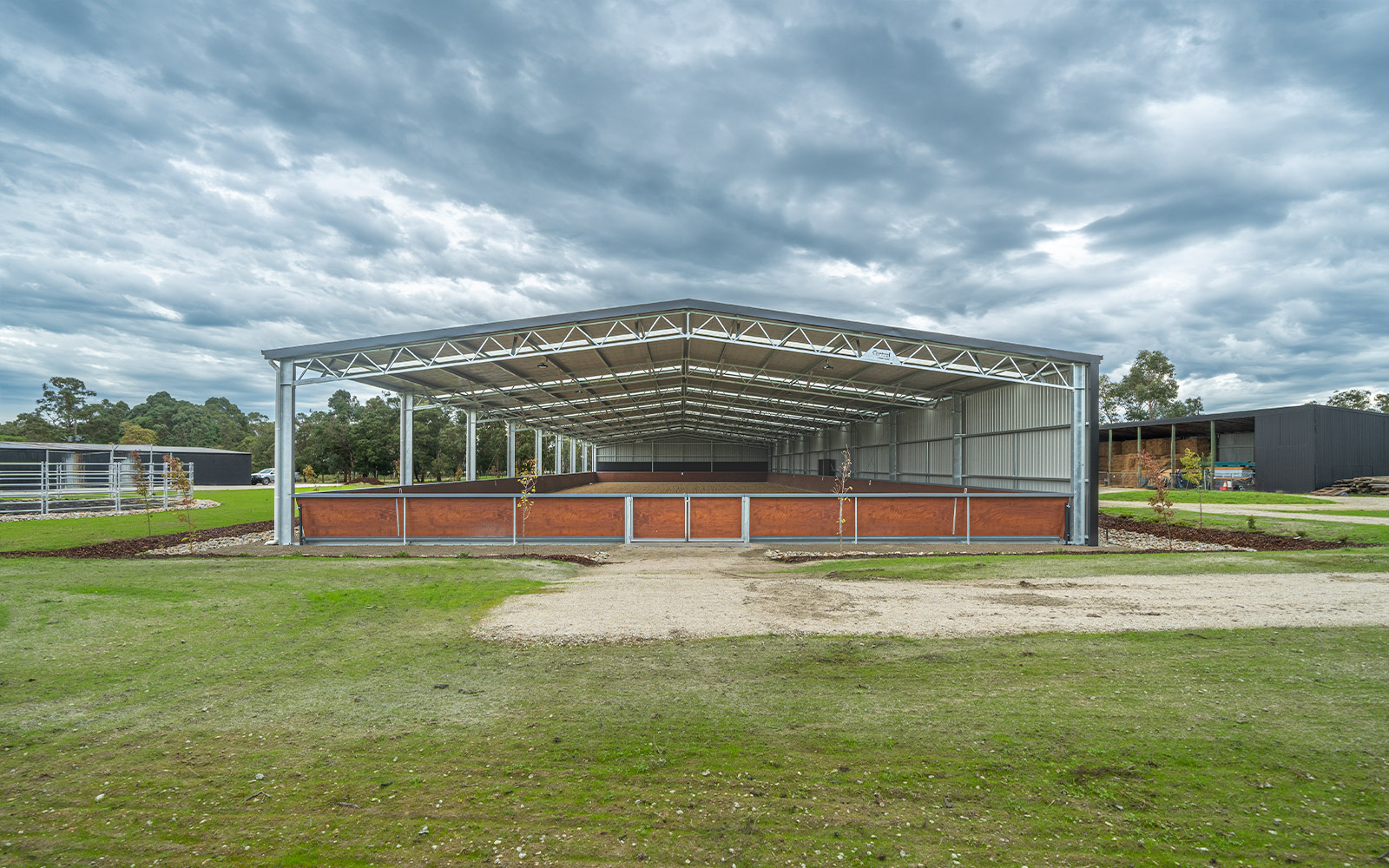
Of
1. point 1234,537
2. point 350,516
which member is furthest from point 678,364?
point 1234,537

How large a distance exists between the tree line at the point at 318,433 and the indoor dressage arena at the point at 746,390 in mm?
17607

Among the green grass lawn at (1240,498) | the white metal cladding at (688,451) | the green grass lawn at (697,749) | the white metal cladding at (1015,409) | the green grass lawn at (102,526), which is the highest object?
the white metal cladding at (1015,409)

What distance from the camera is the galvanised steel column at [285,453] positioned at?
17.6 m

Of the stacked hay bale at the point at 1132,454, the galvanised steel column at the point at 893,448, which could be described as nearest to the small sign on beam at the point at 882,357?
the galvanised steel column at the point at 893,448

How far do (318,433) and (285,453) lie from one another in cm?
5316

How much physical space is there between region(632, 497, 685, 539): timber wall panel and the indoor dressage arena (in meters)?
0.05

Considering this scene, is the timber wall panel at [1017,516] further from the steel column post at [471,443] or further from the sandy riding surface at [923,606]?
the steel column post at [471,443]

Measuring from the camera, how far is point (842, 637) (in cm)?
718

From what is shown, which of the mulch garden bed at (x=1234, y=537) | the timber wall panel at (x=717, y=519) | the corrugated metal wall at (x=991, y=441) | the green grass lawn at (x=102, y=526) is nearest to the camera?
the mulch garden bed at (x=1234, y=537)

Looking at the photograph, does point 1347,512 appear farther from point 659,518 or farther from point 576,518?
point 576,518

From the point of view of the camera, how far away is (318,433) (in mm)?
64062

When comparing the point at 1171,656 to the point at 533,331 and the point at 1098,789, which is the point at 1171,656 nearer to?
the point at 1098,789

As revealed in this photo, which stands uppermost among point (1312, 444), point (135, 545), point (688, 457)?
point (1312, 444)

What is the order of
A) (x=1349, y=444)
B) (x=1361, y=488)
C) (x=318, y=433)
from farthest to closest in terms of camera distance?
(x=318, y=433)
(x=1349, y=444)
(x=1361, y=488)
